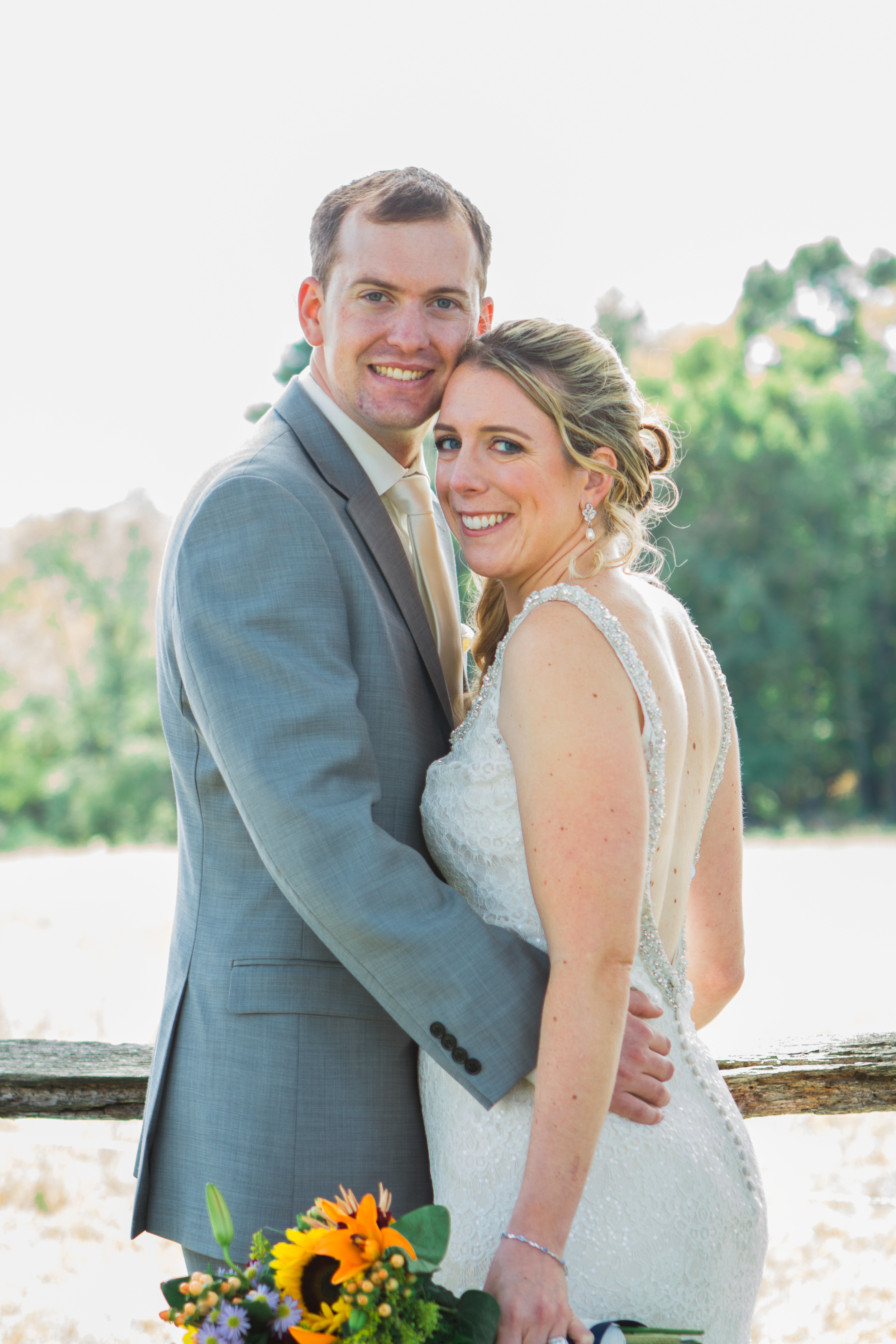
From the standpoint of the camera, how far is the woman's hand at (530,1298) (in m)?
1.92

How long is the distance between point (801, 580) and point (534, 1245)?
36443 millimetres

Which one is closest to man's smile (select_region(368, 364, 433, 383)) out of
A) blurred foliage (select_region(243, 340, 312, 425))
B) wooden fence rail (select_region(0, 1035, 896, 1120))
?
wooden fence rail (select_region(0, 1035, 896, 1120))

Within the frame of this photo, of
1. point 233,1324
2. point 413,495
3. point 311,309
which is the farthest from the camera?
point 311,309

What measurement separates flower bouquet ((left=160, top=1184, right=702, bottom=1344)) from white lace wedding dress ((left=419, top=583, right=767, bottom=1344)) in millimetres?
405

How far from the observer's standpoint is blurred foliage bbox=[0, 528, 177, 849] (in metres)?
41.6

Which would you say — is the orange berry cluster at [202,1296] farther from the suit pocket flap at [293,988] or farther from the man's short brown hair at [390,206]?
the man's short brown hair at [390,206]

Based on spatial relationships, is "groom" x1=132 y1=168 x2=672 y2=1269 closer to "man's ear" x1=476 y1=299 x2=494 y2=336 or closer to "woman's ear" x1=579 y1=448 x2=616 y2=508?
"man's ear" x1=476 y1=299 x2=494 y2=336

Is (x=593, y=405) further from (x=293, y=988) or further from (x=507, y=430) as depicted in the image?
(x=293, y=988)

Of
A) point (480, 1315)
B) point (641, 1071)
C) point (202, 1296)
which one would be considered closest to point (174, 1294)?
point (202, 1296)

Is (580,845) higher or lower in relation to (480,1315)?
higher

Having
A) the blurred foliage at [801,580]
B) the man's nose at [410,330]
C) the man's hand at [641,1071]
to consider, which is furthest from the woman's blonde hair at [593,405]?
the blurred foliage at [801,580]

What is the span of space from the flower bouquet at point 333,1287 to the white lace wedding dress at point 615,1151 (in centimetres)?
40

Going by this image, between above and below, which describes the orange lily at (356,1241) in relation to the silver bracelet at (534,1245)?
above

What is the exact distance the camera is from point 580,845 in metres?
2.04
